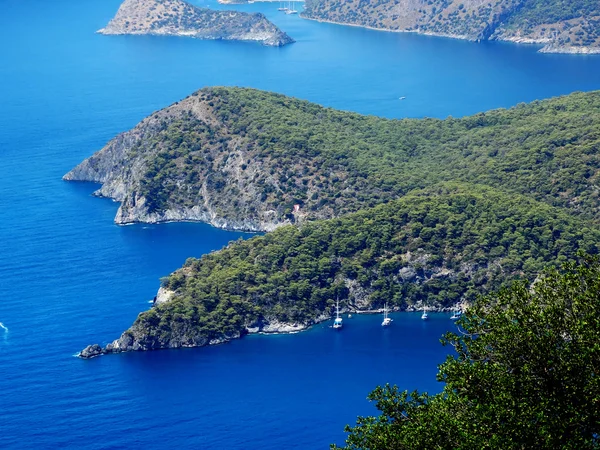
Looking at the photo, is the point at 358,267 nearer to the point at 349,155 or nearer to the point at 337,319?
the point at 337,319

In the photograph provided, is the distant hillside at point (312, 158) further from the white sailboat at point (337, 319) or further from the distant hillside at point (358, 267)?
the white sailboat at point (337, 319)

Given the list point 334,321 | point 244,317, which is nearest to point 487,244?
point 334,321

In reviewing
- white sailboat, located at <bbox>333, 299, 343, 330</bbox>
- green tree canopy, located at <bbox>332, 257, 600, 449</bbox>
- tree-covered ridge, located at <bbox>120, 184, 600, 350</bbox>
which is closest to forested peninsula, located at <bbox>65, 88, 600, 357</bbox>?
tree-covered ridge, located at <bbox>120, 184, 600, 350</bbox>

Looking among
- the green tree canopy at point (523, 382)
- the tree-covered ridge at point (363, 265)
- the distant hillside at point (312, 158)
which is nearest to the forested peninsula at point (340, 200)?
the tree-covered ridge at point (363, 265)

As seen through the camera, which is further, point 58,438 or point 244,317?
point 244,317

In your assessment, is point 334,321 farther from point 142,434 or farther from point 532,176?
point 532,176

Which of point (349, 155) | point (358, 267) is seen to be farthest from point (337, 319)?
point (349, 155)

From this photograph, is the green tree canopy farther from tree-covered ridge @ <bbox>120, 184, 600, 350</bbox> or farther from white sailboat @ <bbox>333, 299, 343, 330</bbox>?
tree-covered ridge @ <bbox>120, 184, 600, 350</bbox>
